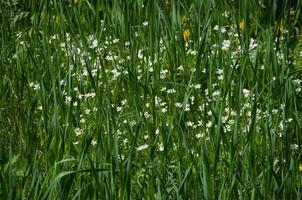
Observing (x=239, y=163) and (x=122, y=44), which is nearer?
(x=239, y=163)

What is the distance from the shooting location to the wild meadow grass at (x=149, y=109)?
268cm

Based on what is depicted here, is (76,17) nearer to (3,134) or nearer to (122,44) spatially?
(122,44)

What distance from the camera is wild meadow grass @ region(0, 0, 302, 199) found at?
8.80ft

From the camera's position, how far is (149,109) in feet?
11.5

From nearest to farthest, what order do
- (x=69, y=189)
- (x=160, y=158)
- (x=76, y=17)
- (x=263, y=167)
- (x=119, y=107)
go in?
(x=69, y=189), (x=263, y=167), (x=160, y=158), (x=119, y=107), (x=76, y=17)

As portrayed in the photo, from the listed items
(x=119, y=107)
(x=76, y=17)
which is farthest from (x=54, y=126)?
(x=76, y=17)

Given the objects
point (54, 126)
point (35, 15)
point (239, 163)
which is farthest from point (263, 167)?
point (35, 15)

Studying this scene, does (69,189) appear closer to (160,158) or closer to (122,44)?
(160,158)

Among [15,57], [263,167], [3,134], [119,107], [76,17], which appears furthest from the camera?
[76,17]

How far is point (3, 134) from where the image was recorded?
317 cm

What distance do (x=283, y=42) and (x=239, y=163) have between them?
131 centimetres

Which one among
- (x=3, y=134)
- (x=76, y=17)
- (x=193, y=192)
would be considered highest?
(x=76, y=17)

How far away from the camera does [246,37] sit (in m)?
3.65

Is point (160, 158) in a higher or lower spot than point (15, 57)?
lower
